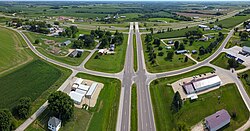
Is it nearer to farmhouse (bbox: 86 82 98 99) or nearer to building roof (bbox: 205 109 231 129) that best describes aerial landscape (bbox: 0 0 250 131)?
building roof (bbox: 205 109 231 129)

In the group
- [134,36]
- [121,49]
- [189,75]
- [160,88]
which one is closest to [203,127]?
[160,88]

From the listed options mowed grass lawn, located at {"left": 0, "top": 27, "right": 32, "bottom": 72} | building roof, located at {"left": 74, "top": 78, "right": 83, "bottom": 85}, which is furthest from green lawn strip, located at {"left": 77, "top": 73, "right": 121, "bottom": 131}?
mowed grass lawn, located at {"left": 0, "top": 27, "right": 32, "bottom": 72}

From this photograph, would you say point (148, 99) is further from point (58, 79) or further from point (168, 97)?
point (58, 79)

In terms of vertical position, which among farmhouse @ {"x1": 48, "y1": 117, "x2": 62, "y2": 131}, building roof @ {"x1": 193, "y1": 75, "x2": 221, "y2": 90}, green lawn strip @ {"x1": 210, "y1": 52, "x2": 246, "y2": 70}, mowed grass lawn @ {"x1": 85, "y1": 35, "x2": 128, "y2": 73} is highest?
green lawn strip @ {"x1": 210, "y1": 52, "x2": 246, "y2": 70}

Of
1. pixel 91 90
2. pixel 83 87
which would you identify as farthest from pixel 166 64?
pixel 83 87

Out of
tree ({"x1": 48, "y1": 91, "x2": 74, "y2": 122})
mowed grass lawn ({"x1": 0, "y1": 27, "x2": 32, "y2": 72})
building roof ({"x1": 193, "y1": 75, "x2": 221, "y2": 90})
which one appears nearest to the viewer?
tree ({"x1": 48, "y1": 91, "x2": 74, "y2": 122})

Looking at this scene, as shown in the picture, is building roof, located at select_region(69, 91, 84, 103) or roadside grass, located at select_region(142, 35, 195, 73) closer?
building roof, located at select_region(69, 91, 84, 103)

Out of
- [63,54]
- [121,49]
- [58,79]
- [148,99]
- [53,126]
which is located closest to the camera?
[53,126]
